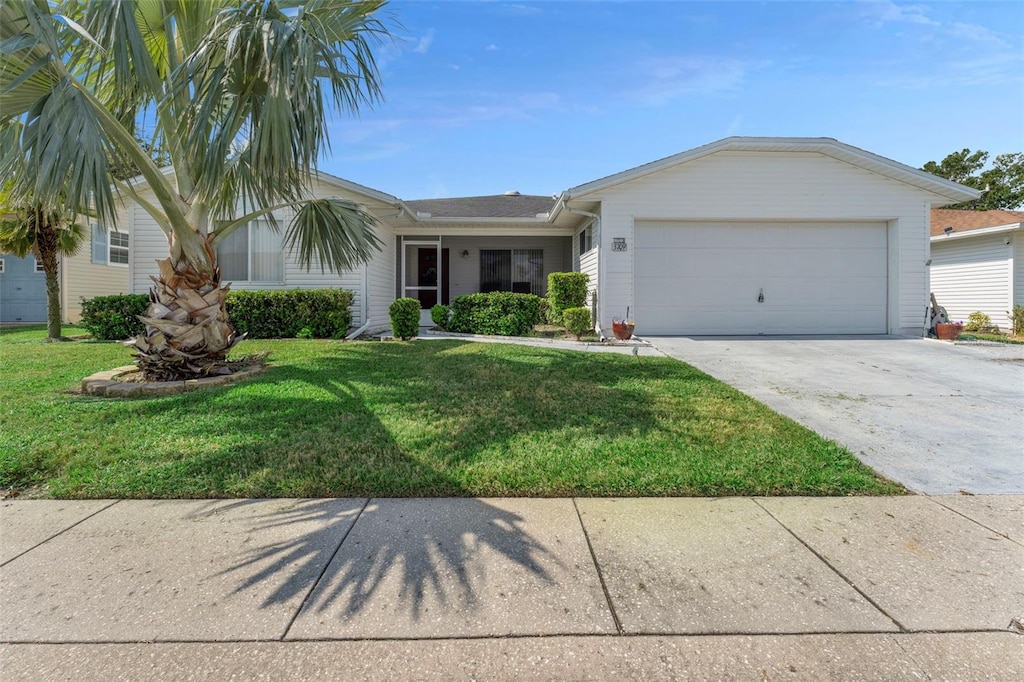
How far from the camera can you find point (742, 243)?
11023 millimetres

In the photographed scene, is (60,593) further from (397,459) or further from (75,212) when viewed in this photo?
(75,212)

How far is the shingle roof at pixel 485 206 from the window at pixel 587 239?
5.44 feet

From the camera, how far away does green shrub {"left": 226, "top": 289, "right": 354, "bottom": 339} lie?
1028 centimetres

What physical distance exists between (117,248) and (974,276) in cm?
2897

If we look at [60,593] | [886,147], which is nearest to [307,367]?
[60,593]

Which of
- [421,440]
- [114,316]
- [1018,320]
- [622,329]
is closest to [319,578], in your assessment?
[421,440]

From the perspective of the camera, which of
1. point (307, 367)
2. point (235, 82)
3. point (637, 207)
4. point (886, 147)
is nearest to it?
point (235, 82)

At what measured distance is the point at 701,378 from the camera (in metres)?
6.42

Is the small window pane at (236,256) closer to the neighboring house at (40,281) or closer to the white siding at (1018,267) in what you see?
the neighboring house at (40,281)

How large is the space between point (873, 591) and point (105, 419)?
6.28m

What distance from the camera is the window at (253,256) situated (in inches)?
452

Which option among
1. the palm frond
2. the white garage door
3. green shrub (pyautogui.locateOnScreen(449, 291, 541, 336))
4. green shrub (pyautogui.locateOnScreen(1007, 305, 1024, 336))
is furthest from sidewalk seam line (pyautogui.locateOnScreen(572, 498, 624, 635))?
green shrub (pyautogui.locateOnScreen(1007, 305, 1024, 336))

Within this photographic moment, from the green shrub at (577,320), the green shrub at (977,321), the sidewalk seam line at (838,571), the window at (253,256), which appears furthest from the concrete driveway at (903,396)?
the window at (253,256)

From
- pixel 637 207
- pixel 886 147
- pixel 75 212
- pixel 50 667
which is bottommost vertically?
pixel 50 667
